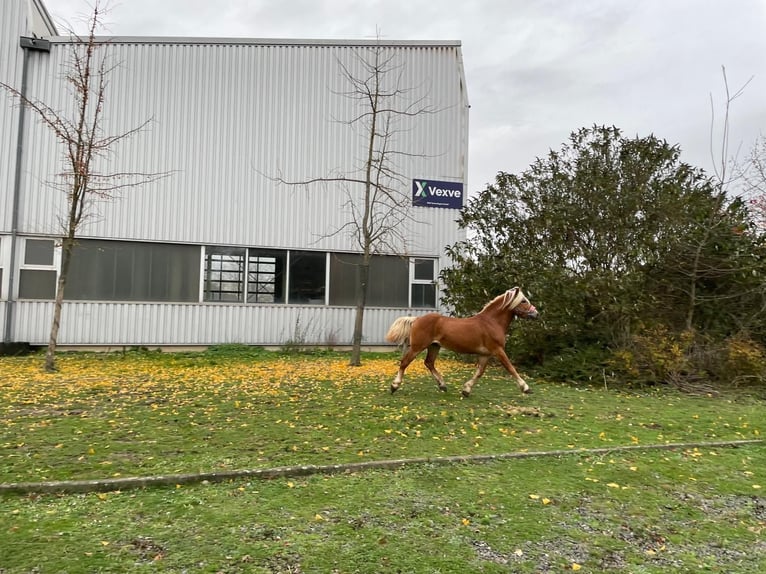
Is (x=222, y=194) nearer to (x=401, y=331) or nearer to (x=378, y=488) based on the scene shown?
(x=401, y=331)

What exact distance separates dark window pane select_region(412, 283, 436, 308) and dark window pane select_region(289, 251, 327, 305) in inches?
116

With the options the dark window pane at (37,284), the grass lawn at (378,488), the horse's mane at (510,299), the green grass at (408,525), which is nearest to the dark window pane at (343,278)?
the dark window pane at (37,284)

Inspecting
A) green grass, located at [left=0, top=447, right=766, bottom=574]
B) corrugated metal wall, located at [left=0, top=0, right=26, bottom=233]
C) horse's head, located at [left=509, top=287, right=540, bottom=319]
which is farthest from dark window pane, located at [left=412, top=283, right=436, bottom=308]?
green grass, located at [left=0, top=447, right=766, bottom=574]

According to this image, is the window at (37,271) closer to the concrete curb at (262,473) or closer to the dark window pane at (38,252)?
the dark window pane at (38,252)

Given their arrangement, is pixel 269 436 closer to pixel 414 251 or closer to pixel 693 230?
pixel 693 230

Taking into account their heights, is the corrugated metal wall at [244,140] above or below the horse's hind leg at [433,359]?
above

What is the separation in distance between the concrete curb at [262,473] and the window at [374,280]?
11.2 m

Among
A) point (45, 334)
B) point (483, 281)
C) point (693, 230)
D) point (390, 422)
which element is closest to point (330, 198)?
point (483, 281)

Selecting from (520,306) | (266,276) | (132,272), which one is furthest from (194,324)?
(520,306)

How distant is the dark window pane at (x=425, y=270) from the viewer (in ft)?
54.9

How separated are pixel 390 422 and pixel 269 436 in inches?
60.5

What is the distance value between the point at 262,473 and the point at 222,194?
1235 cm

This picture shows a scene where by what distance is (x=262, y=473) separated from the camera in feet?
14.3

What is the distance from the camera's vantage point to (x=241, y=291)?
50.5 feet
